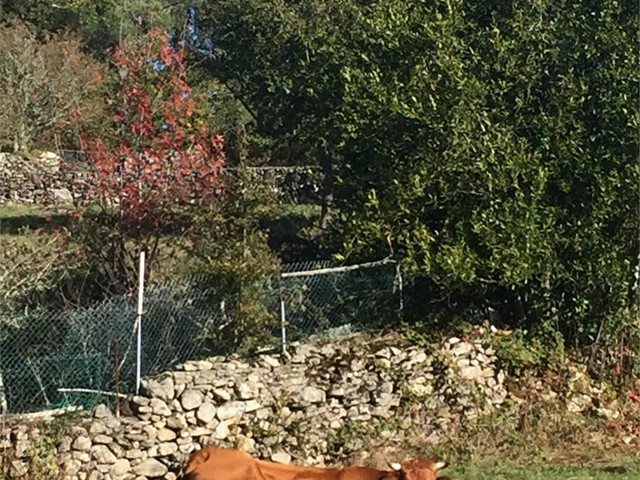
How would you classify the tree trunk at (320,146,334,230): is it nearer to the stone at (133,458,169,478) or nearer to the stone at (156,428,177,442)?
the stone at (156,428,177,442)

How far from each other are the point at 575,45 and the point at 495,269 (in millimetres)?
3497

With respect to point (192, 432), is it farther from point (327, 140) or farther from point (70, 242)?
point (327, 140)

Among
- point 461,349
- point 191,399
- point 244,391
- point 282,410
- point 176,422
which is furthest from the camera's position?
point 461,349

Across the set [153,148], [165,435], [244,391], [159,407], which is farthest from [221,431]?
[153,148]

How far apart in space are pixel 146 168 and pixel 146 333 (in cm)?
467

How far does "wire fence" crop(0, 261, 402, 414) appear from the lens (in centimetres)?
1118

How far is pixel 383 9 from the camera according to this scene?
14570 millimetres

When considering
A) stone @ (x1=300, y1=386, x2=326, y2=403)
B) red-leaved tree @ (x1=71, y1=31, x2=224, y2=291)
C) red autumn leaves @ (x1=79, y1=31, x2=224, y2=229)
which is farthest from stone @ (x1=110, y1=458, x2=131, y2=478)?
red autumn leaves @ (x1=79, y1=31, x2=224, y2=229)

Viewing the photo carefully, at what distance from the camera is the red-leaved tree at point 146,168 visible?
14445 millimetres

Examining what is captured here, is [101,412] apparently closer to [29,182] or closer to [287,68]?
[287,68]

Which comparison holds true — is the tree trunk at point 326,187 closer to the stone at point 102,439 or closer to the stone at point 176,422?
the stone at point 176,422

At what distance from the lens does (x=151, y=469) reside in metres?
10.8

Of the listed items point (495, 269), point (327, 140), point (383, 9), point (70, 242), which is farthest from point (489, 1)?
point (70, 242)

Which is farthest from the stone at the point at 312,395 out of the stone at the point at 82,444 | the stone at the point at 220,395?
the stone at the point at 82,444
